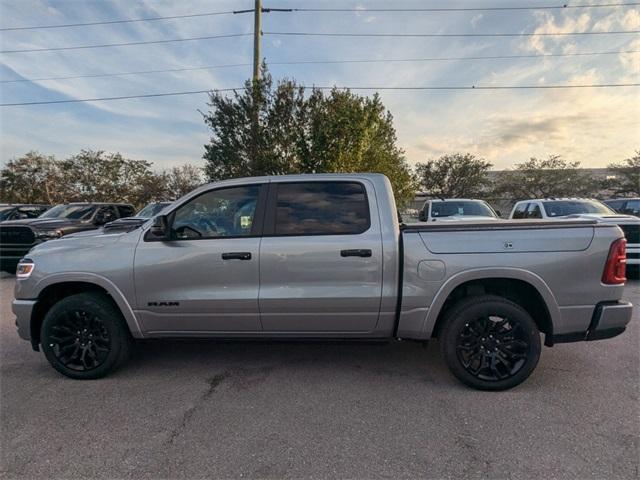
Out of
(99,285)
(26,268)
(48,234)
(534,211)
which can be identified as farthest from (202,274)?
(534,211)

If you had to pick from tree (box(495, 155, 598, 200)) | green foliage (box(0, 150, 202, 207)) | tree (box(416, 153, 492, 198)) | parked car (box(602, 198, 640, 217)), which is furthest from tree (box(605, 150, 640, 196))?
green foliage (box(0, 150, 202, 207))

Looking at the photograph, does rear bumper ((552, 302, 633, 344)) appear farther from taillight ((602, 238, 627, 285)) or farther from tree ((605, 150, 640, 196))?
tree ((605, 150, 640, 196))

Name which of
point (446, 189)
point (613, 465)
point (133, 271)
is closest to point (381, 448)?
point (613, 465)

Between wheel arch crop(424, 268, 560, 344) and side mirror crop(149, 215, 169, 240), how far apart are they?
2.45 m

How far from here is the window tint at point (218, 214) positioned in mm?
3484

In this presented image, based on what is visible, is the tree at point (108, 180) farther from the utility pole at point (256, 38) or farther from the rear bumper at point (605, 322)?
the rear bumper at point (605, 322)

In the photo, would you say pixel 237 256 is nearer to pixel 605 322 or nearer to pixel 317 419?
pixel 317 419

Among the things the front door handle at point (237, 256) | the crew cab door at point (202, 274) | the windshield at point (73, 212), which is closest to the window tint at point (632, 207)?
the crew cab door at point (202, 274)

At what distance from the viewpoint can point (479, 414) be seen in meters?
2.92

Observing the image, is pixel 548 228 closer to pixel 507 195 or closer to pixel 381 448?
pixel 381 448

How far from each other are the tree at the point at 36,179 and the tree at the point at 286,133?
25.1m

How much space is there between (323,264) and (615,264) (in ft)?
7.96

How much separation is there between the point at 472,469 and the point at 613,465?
869 millimetres

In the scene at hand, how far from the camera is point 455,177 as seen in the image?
135ft
